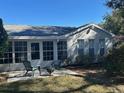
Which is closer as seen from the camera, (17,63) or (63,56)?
(17,63)

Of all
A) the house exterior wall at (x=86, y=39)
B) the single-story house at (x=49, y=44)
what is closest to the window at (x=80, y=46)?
the single-story house at (x=49, y=44)

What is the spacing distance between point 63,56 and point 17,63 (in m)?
4.57

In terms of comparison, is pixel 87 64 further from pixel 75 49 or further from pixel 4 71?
pixel 4 71

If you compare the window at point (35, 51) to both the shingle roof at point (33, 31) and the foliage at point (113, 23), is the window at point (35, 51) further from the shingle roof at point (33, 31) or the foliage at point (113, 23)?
the foliage at point (113, 23)

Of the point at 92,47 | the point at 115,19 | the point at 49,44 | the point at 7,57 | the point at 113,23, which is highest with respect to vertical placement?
the point at 115,19

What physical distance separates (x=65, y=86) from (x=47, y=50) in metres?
9.37

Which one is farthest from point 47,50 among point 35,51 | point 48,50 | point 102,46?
point 102,46

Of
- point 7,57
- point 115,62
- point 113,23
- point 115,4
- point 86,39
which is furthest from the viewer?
point 113,23

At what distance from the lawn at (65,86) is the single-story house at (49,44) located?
678 cm

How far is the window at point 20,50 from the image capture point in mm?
22531

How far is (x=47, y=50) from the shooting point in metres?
23.9

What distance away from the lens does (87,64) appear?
25797 mm

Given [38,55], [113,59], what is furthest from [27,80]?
[38,55]

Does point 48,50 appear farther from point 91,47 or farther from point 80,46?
point 91,47
